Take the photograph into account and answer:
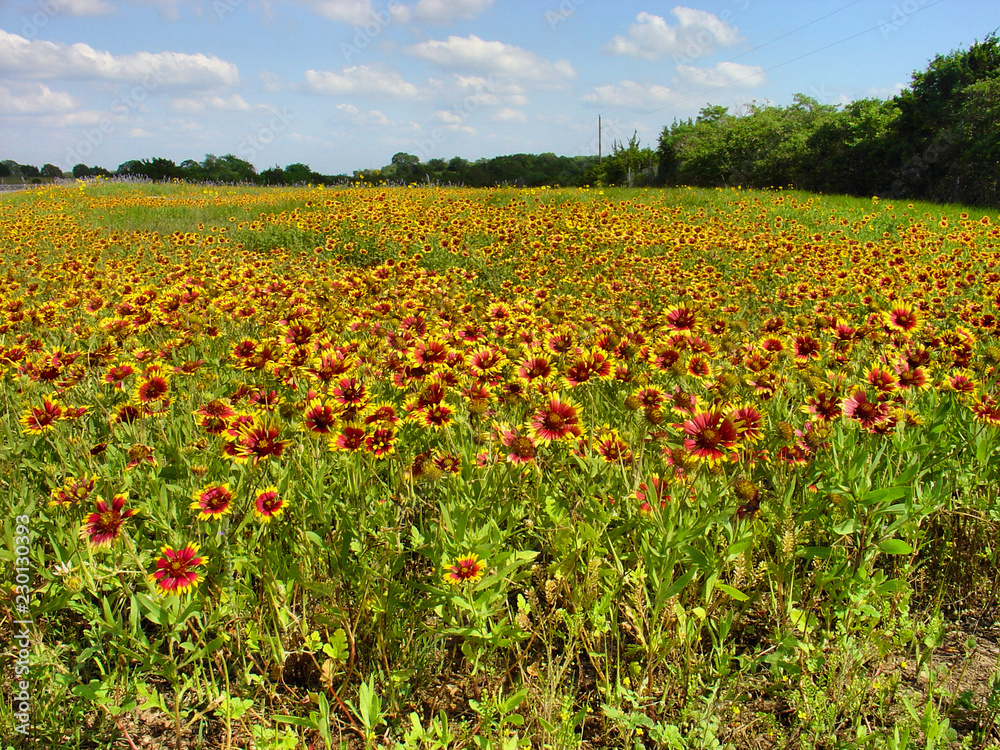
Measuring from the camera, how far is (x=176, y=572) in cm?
153

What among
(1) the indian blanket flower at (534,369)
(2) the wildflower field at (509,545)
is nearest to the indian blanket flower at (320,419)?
(2) the wildflower field at (509,545)

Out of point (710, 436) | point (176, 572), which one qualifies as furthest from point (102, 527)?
point (710, 436)

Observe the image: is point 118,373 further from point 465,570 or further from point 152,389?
point 465,570

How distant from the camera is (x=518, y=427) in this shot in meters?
2.02

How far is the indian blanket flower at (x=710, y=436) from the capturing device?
1.75 meters

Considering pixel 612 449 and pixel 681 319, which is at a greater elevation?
pixel 681 319

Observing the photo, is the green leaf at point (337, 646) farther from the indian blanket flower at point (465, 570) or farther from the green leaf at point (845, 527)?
the green leaf at point (845, 527)

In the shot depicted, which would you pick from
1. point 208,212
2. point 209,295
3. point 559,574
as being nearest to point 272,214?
point 208,212

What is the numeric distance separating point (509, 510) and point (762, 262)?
4.80 meters

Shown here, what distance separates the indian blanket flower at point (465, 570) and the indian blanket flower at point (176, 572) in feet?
2.04

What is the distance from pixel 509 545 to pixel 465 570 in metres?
0.58

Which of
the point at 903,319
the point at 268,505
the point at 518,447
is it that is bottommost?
the point at 268,505

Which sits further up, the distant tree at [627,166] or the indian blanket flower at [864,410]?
the distant tree at [627,166]

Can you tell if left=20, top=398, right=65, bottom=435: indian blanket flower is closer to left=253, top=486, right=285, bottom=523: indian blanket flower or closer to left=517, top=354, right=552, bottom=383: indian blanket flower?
left=253, top=486, right=285, bottom=523: indian blanket flower
